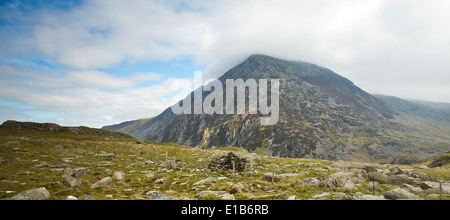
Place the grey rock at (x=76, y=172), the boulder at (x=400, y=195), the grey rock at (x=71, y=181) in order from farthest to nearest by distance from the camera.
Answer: the grey rock at (x=76, y=172) → the grey rock at (x=71, y=181) → the boulder at (x=400, y=195)

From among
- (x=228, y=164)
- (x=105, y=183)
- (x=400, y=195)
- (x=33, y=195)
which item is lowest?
(x=228, y=164)

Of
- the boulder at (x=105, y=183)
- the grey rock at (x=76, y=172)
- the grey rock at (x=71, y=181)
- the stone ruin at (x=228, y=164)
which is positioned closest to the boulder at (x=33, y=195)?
the grey rock at (x=71, y=181)

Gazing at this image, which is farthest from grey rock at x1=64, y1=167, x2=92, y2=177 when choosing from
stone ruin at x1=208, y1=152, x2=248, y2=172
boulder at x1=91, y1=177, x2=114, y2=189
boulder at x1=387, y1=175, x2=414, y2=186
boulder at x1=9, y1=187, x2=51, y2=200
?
boulder at x1=387, y1=175, x2=414, y2=186

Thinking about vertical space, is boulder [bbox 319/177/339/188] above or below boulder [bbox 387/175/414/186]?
above

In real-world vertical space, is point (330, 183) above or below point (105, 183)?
below

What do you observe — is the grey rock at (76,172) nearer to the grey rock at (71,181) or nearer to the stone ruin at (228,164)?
the grey rock at (71,181)

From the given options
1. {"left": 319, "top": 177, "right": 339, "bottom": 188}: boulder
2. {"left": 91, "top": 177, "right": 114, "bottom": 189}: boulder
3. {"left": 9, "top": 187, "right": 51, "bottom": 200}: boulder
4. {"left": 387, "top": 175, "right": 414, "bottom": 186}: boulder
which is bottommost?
{"left": 387, "top": 175, "right": 414, "bottom": 186}: boulder

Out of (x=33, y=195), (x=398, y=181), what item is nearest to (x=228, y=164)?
(x=398, y=181)

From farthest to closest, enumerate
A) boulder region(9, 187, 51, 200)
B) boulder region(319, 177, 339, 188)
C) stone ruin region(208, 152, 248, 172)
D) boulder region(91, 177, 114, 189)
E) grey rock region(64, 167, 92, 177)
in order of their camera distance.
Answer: stone ruin region(208, 152, 248, 172) → grey rock region(64, 167, 92, 177) → boulder region(319, 177, 339, 188) → boulder region(91, 177, 114, 189) → boulder region(9, 187, 51, 200)

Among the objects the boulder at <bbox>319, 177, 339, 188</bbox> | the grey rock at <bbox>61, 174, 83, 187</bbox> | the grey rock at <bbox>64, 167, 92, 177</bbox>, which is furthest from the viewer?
the grey rock at <bbox>64, 167, 92, 177</bbox>

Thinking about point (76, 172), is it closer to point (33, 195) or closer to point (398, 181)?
point (33, 195)

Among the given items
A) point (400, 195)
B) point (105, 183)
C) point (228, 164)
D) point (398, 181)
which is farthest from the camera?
point (228, 164)

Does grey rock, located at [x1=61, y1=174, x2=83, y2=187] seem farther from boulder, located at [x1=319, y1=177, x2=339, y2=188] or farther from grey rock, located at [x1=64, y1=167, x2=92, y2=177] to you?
boulder, located at [x1=319, y1=177, x2=339, y2=188]
